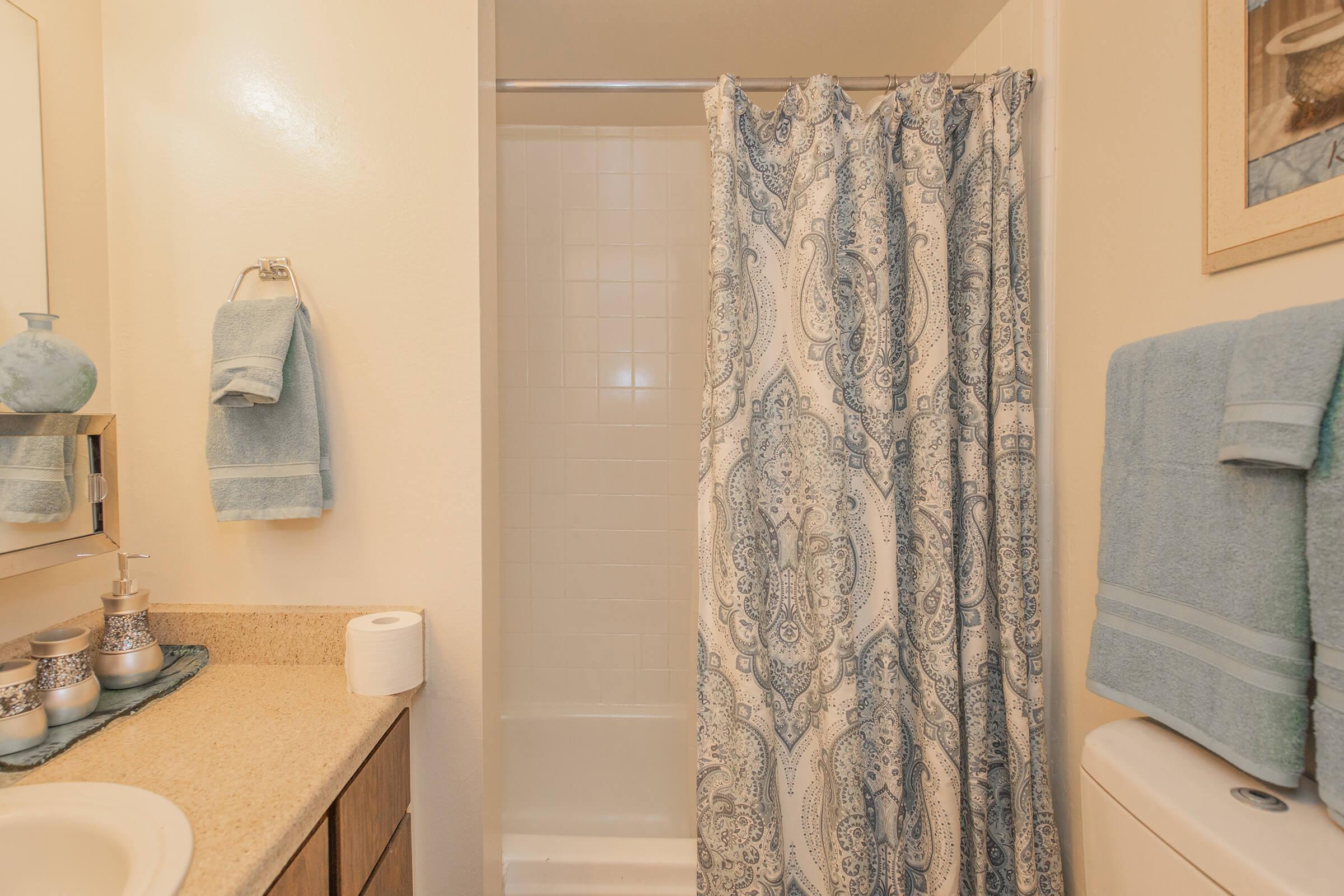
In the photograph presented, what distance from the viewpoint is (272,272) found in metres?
1.15

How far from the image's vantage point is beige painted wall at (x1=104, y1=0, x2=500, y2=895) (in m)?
1.14

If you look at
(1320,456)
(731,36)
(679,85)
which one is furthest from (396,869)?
(731,36)

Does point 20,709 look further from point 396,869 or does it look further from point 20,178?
point 20,178

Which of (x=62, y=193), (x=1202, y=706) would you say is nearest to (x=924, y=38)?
(x=1202, y=706)

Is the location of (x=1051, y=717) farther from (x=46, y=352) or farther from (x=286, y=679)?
(x=46, y=352)

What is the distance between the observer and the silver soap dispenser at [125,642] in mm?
990

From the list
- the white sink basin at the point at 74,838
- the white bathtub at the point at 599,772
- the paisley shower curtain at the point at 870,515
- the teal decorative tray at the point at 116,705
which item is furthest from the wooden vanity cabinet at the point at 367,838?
the white bathtub at the point at 599,772

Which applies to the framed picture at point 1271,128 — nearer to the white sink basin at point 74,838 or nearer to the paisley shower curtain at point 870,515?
the paisley shower curtain at point 870,515

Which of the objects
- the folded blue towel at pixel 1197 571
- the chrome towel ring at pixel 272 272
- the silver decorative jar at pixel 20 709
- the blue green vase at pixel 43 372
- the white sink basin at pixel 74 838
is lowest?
the white sink basin at pixel 74 838

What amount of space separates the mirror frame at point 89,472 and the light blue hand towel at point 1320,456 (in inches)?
65.2

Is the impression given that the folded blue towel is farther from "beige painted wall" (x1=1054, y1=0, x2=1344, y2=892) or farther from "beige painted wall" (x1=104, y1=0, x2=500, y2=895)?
"beige painted wall" (x1=104, y1=0, x2=500, y2=895)

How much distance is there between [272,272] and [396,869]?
44.9 inches

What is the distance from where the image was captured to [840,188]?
1292 mm

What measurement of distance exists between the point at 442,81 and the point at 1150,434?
1361mm
